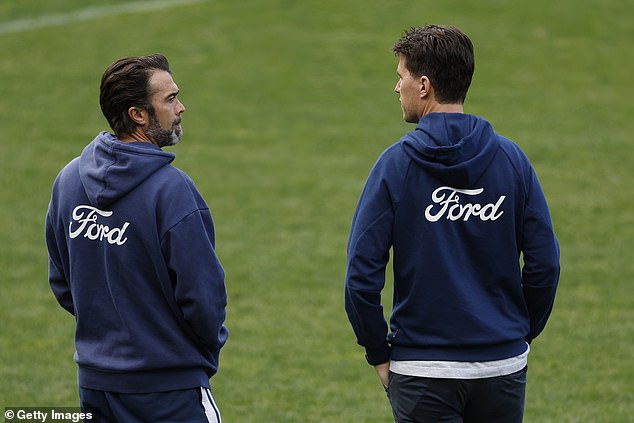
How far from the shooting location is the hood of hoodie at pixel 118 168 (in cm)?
379

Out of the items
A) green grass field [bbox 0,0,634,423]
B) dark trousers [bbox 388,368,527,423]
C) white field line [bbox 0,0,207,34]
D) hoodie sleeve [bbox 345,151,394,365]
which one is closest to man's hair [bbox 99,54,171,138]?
hoodie sleeve [bbox 345,151,394,365]

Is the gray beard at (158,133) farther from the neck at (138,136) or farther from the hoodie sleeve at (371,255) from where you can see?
the hoodie sleeve at (371,255)

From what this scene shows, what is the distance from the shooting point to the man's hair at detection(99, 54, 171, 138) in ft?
12.6

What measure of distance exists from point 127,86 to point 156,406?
114cm

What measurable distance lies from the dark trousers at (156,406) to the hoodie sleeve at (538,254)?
4.11 feet

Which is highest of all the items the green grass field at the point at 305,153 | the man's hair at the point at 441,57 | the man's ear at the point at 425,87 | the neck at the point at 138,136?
the man's hair at the point at 441,57

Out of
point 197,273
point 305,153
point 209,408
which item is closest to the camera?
point 197,273

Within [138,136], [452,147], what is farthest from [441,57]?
[138,136]

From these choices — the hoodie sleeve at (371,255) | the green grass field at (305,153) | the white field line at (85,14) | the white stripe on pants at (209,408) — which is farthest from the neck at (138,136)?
the white field line at (85,14)

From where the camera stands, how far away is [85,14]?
21.3 meters

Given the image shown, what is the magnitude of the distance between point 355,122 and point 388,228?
1272cm

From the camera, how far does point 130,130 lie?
3922 mm

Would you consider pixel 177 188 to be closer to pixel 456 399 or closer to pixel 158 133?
pixel 158 133

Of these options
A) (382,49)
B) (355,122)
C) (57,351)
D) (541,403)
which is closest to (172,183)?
(541,403)
